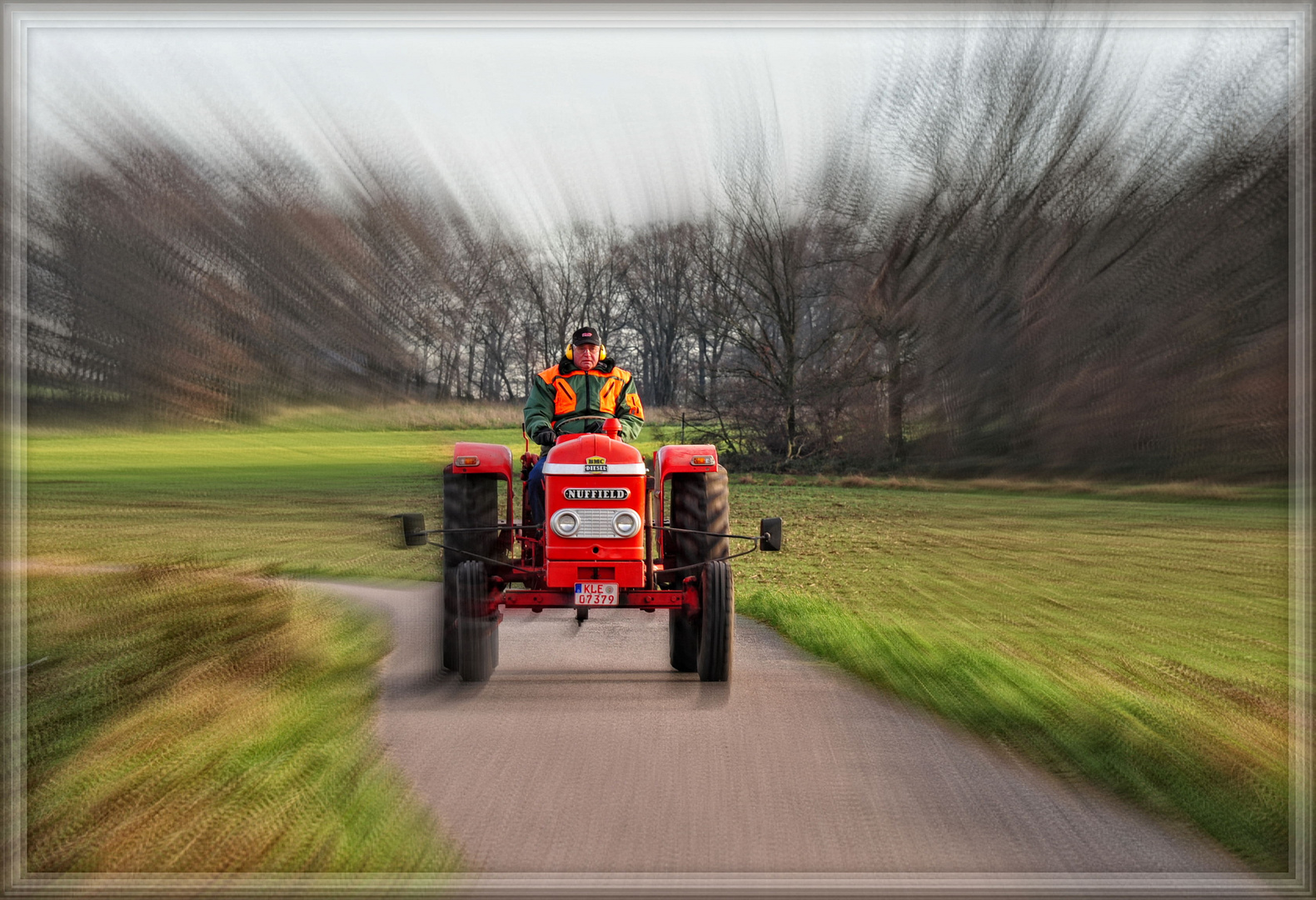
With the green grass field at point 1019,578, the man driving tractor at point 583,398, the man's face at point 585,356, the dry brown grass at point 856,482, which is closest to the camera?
the green grass field at point 1019,578

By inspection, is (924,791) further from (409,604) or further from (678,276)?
(409,604)

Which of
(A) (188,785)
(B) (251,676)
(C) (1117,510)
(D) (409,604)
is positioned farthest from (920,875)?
(D) (409,604)

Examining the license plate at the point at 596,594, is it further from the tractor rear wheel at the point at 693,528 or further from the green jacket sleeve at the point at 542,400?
the green jacket sleeve at the point at 542,400

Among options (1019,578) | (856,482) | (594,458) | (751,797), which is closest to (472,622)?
(594,458)

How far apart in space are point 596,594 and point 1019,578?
319cm

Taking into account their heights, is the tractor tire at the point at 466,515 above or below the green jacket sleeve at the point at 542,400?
below

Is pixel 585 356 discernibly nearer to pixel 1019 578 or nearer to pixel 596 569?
pixel 596 569

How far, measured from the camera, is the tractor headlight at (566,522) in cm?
568

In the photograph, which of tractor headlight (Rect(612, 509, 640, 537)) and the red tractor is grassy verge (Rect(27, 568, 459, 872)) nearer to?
the red tractor

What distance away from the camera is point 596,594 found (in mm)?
5637

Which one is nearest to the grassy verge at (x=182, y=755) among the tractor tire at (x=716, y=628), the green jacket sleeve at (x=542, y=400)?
the tractor tire at (x=716, y=628)

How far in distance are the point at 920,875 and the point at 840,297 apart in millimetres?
1445

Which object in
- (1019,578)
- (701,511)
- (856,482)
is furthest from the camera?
(1019,578)

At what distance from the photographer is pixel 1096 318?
2078mm
